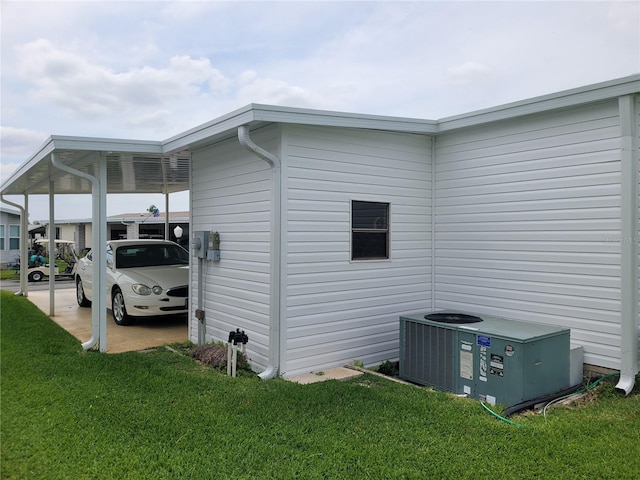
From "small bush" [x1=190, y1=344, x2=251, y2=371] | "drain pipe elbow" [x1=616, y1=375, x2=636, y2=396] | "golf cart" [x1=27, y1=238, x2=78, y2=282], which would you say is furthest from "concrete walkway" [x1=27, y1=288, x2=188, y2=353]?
"golf cart" [x1=27, y1=238, x2=78, y2=282]

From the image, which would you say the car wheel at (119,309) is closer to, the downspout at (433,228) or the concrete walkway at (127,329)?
the concrete walkway at (127,329)

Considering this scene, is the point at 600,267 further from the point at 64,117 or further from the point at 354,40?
the point at 64,117

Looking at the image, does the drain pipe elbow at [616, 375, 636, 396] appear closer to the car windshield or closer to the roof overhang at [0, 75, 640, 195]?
the roof overhang at [0, 75, 640, 195]

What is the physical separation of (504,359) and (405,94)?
6.66m

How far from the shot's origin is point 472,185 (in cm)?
634

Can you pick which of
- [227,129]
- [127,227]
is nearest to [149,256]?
[227,129]

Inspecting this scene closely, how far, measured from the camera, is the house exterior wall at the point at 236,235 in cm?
573

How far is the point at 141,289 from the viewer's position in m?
8.38

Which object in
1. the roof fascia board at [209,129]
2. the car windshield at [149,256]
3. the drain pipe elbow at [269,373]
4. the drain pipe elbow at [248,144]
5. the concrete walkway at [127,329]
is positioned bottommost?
the concrete walkway at [127,329]

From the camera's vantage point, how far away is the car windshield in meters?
9.15

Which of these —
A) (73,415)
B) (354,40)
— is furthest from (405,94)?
(73,415)

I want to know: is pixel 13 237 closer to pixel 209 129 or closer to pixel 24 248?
pixel 24 248

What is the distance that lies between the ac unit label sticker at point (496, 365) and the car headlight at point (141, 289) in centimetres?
598

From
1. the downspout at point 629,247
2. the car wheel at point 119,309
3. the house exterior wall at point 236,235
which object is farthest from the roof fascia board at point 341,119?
the car wheel at point 119,309
